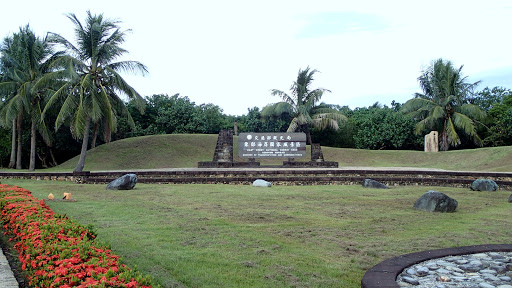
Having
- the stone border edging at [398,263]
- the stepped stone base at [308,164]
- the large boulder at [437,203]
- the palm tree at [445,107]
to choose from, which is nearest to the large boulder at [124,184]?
the large boulder at [437,203]

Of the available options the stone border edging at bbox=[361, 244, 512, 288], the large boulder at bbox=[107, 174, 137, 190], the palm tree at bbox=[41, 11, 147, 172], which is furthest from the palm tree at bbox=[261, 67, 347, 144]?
the stone border edging at bbox=[361, 244, 512, 288]

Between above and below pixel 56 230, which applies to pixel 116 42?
above

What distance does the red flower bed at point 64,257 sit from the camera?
3.10 meters

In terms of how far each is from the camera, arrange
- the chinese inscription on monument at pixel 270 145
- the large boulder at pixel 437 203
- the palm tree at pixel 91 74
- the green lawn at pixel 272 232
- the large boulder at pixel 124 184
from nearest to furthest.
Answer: the green lawn at pixel 272 232 < the large boulder at pixel 437 203 < the large boulder at pixel 124 184 < the palm tree at pixel 91 74 < the chinese inscription on monument at pixel 270 145

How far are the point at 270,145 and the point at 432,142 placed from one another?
1302cm

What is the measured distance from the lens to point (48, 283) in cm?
328

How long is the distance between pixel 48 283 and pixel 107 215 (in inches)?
176

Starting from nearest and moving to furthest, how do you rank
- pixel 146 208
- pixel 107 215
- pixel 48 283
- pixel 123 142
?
pixel 48 283 → pixel 107 215 → pixel 146 208 → pixel 123 142

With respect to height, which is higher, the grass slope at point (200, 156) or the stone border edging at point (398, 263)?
the grass slope at point (200, 156)

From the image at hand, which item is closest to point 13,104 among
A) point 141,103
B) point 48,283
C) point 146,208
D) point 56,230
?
point 141,103

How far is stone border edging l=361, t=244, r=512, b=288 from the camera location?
12.3 feet

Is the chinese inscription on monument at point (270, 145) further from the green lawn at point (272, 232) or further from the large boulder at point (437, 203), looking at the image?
the large boulder at point (437, 203)

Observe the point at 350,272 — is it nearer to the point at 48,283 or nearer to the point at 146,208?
the point at 48,283

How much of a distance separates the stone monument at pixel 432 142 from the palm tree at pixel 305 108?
654 cm
